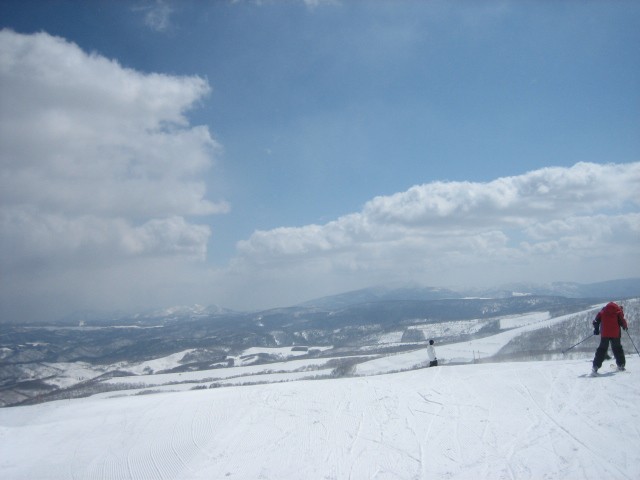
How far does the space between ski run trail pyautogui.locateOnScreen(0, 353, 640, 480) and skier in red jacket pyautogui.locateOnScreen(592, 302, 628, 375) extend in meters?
0.43

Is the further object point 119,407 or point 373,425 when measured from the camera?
point 119,407

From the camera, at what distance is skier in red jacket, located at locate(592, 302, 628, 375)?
34.2 ft

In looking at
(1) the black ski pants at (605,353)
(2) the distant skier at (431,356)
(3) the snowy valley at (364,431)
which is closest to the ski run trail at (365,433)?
(3) the snowy valley at (364,431)

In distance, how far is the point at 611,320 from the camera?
11148 mm

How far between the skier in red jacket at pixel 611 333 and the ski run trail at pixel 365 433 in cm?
43

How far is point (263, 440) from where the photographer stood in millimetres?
7922

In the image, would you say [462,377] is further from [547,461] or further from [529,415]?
[547,461]

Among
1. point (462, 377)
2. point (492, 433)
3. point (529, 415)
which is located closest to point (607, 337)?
point (462, 377)

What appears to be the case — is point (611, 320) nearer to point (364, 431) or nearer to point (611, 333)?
point (611, 333)

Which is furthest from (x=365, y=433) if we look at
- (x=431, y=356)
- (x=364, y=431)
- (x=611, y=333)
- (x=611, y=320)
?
(x=611, y=320)

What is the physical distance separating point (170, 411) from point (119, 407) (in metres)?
2.16

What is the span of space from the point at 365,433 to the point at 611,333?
7729mm

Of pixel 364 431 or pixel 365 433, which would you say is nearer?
pixel 365 433

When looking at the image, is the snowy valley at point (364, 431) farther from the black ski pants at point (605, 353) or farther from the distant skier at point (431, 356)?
the distant skier at point (431, 356)
